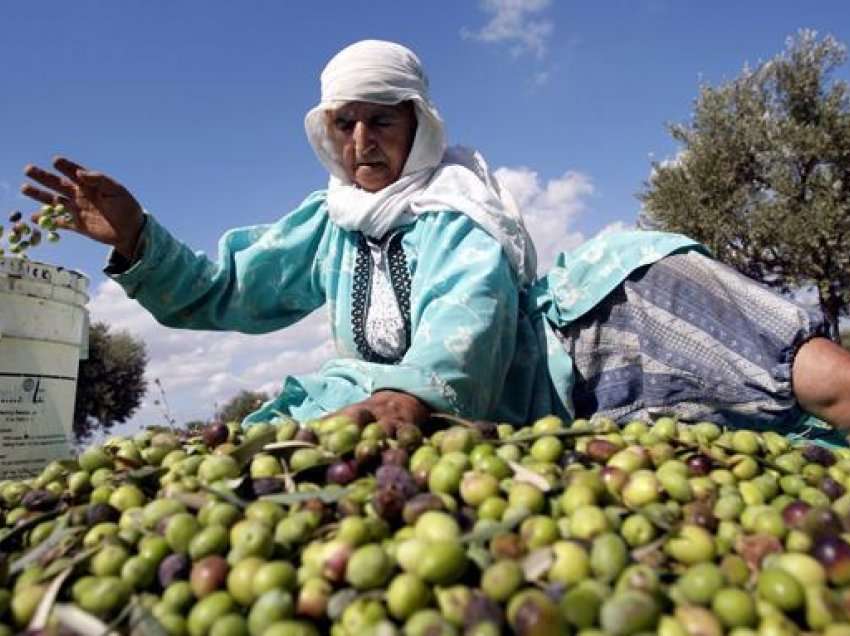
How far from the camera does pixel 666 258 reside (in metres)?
3.37

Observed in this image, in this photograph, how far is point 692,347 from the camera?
3232 millimetres

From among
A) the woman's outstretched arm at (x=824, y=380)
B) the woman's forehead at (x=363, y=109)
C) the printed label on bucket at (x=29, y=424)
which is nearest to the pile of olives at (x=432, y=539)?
the woman's outstretched arm at (x=824, y=380)

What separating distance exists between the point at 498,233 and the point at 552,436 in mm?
1587

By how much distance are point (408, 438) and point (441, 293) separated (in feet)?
4.27

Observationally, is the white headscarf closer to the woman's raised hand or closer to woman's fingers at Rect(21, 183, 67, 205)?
the woman's raised hand

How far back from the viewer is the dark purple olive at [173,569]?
58.4 inches

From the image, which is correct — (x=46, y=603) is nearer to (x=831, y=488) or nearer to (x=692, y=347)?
(x=831, y=488)

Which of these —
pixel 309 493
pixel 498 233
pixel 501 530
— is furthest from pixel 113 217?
pixel 501 530

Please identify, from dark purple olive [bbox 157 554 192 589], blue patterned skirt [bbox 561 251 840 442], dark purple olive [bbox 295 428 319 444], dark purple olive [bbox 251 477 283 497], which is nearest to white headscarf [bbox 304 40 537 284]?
blue patterned skirt [bbox 561 251 840 442]

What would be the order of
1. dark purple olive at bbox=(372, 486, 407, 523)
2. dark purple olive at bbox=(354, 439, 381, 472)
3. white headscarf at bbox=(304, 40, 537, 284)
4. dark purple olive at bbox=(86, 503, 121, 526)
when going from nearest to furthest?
dark purple olive at bbox=(372, 486, 407, 523) → dark purple olive at bbox=(86, 503, 121, 526) → dark purple olive at bbox=(354, 439, 381, 472) → white headscarf at bbox=(304, 40, 537, 284)

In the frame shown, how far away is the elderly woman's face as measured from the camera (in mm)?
3795

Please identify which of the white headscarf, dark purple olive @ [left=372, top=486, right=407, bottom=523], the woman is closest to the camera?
dark purple olive @ [left=372, top=486, right=407, bottom=523]

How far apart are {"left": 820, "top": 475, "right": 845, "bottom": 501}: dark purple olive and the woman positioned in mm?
1191

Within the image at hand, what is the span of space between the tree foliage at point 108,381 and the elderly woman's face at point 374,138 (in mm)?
18411
